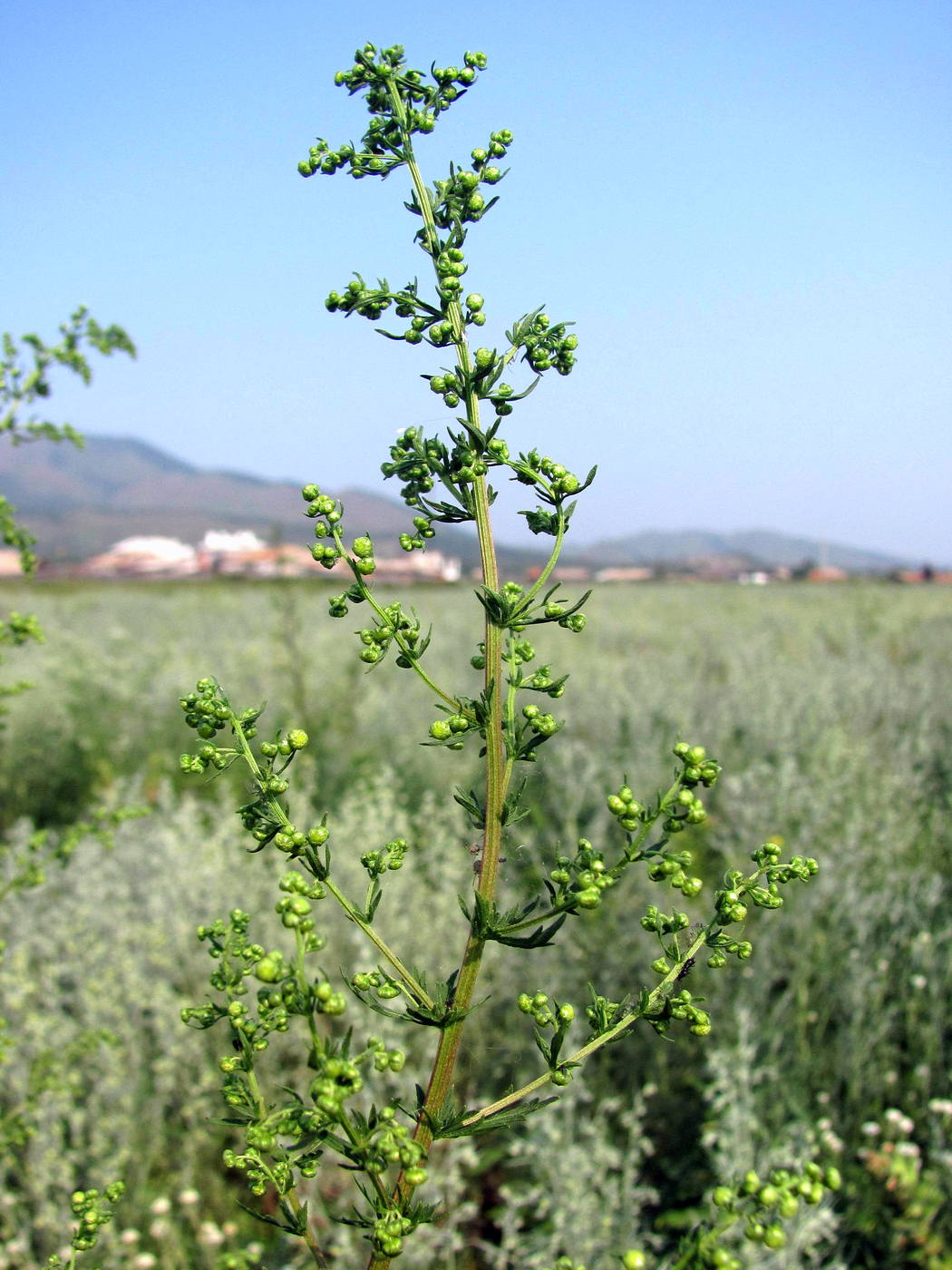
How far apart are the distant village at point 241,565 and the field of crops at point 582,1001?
0.41 meters

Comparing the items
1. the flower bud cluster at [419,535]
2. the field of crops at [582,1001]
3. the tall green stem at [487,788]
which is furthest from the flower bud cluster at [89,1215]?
the flower bud cluster at [419,535]

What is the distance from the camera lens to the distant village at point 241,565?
7.13 ft

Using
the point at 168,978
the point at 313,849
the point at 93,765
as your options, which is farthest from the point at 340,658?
the point at 313,849

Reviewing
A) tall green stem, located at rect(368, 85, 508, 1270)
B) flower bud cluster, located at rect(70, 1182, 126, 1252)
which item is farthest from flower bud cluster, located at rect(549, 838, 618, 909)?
flower bud cluster, located at rect(70, 1182, 126, 1252)

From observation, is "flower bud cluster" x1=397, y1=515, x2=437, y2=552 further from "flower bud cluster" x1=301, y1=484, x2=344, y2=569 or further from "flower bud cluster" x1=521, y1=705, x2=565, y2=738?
"flower bud cluster" x1=521, y1=705, x2=565, y2=738

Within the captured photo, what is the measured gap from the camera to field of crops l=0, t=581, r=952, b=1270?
9.93ft

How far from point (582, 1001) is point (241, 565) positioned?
508 cm

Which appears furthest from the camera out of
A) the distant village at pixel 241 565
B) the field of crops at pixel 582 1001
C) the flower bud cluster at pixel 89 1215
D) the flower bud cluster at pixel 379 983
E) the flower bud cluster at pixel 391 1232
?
the field of crops at pixel 582 1001

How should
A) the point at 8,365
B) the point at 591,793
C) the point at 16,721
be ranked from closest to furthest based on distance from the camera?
the point at 8,365
the point at 591,793
the point at 16,721

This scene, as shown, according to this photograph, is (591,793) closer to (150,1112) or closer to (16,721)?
(150,1112)

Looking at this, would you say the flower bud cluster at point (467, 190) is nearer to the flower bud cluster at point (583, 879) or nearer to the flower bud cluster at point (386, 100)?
the flower bud cluster at point (386, 100)

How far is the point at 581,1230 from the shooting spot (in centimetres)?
281

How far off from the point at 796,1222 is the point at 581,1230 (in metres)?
0.65

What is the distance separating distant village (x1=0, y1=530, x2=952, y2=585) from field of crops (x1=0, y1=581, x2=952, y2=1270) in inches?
16.3
